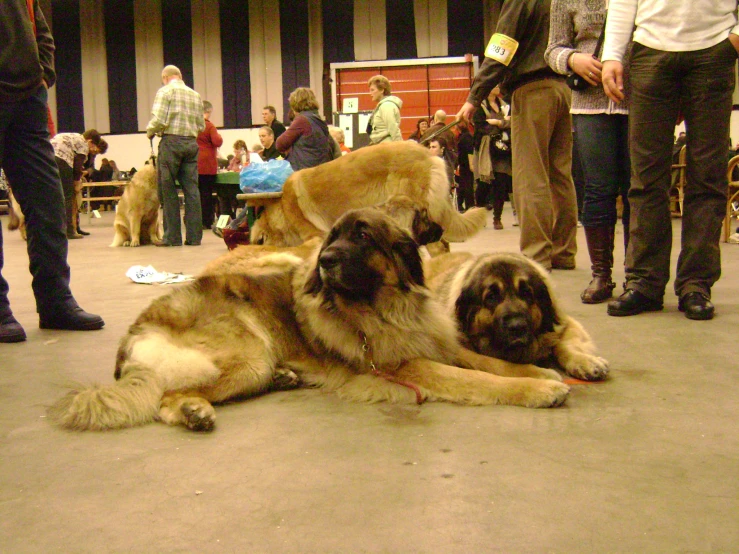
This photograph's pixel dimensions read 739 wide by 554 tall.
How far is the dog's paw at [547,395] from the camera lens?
8.11ft

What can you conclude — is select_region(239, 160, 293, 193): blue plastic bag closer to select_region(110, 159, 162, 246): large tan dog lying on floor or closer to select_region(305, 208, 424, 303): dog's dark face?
select_region(305, 208, 424, 303): dog's dark face

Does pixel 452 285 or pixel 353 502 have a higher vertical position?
pixel 452 285

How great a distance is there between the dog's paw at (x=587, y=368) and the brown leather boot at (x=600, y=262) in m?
1.57

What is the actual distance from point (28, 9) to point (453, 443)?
10.4ft

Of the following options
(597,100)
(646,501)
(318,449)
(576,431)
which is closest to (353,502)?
(318,449)

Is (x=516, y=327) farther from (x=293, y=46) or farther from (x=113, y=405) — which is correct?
(x=293, y=46)

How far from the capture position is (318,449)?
214 centimetres

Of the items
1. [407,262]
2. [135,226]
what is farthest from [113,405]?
[135,226]

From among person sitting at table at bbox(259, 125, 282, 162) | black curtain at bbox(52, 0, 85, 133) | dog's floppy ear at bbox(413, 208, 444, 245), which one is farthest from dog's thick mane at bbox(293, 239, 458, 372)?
black curtain at bbox(52, 0, 85, 133)

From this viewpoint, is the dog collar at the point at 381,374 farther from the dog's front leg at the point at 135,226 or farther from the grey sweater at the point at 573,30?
the dog's front leg at the point at 135,226

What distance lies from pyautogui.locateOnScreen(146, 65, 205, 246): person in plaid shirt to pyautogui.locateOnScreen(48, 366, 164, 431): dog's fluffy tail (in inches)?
291

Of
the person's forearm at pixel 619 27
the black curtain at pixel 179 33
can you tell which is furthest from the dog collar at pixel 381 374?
the black curtain at pixel 179 33

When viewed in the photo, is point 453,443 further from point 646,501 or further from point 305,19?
point 305,19

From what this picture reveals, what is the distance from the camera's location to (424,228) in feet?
16.9
